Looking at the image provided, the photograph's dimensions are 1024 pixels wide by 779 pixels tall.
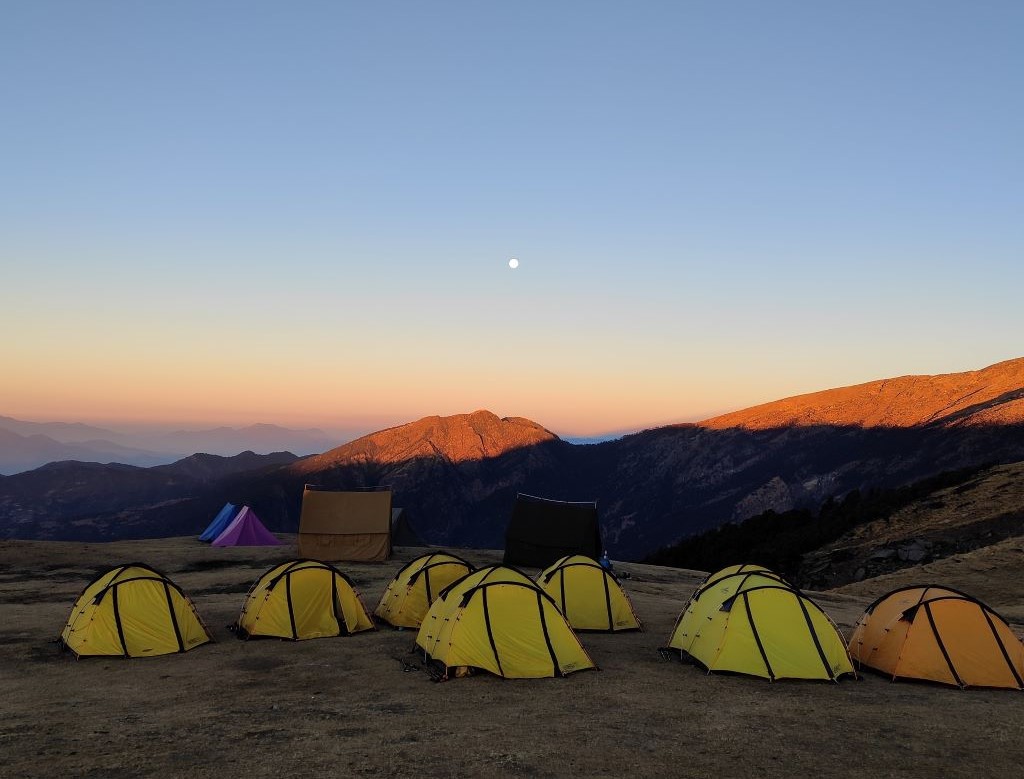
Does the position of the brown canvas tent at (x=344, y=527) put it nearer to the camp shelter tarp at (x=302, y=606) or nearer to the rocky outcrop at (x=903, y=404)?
the camp shelter tarp at (x=302, y=606)

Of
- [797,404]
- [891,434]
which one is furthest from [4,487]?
[891,434]

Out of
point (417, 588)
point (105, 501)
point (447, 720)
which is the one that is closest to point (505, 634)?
point (447, 720)

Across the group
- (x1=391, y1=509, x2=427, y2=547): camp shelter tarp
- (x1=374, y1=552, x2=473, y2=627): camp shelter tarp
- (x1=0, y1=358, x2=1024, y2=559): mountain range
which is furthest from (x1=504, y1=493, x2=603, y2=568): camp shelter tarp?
(x1=0, y1=358, x2=1024, y2=559): mountain range

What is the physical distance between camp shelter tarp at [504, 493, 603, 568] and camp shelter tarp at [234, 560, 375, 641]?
13751mm

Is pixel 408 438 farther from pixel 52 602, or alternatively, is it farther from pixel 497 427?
pixel 52 602

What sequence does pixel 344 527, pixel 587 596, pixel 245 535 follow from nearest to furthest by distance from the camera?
pixel 587 596 < pixel 344 527 < pixel 245 535

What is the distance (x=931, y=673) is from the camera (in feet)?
46.2

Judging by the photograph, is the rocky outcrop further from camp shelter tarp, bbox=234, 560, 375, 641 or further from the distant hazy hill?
the distant hazy hill

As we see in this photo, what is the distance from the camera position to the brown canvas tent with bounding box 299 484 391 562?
1266 inches

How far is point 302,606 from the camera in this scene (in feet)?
57.5

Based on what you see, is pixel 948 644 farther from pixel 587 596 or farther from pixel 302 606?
pixel 302 606

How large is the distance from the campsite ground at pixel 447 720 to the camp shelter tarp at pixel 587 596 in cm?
136

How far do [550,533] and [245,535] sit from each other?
19.4 metres

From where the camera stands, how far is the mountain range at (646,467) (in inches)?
3435
